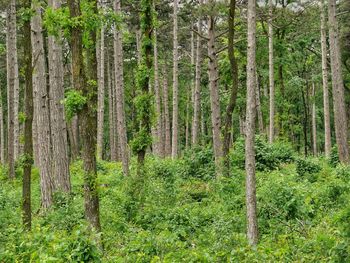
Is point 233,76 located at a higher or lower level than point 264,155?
higher

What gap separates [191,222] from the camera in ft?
39.6

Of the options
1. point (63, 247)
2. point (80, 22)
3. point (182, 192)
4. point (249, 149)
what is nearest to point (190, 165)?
point (182, 192)

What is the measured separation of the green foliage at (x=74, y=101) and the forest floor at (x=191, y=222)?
78.0 inches

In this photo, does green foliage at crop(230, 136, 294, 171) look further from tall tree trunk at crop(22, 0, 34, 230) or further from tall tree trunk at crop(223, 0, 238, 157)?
tall tree trunk at crop(22, 0, 34, 230)

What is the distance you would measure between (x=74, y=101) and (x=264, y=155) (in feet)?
40.1

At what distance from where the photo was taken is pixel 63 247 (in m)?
6.87

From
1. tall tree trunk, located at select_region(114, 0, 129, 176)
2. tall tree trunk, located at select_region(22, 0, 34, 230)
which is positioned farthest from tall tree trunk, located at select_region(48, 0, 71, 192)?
tall tree trunk, located at select_region(22, 0, 34, 230)

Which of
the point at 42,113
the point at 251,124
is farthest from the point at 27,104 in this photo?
the point at 251,124

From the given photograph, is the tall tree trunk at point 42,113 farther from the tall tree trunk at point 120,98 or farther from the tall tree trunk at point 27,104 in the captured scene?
the tall tree trunk at point 120,98

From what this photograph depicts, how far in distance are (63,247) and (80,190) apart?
1011 centimetres

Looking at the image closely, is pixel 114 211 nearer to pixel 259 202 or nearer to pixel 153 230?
pixel 153 230

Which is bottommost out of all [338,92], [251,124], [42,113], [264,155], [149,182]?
[149,182]

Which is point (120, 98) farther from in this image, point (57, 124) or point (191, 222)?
point (191, 222)

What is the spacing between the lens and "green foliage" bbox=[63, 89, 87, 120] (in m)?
9.38
